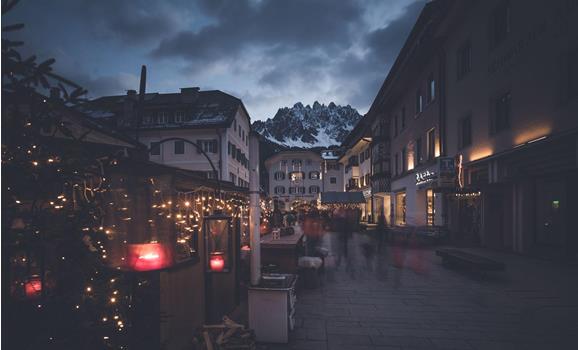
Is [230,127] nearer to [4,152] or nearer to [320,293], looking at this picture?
[320,293]

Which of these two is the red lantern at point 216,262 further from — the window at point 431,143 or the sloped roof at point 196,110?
the sloped roof at point 196,110

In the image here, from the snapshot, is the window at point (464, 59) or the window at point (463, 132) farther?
the window at point (463, 132)

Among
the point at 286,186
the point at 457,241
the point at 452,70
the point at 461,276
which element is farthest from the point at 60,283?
the point at 286,186

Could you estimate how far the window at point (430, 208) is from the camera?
720 inches

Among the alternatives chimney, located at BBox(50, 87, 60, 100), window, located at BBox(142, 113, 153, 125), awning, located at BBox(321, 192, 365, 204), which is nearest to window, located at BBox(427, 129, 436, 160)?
awning, located at BBox(321, 192, 365, 204)

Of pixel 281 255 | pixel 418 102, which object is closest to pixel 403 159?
pixel 418 102

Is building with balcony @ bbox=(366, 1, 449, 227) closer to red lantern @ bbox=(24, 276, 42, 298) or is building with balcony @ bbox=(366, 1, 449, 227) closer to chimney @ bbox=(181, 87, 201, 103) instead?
red lantern @ bbox=(24, 276, 42, 298)

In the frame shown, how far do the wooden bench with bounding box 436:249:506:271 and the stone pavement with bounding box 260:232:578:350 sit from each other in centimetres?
38

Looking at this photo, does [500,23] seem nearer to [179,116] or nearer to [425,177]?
[425,177]

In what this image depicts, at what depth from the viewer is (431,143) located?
19016mm

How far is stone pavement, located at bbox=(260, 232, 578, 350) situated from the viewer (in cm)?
493

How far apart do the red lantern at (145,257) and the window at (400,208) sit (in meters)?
22.5

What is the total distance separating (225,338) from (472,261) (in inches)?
291

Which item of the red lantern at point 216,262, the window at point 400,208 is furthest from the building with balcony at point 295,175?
the red lantern at point 216,262
